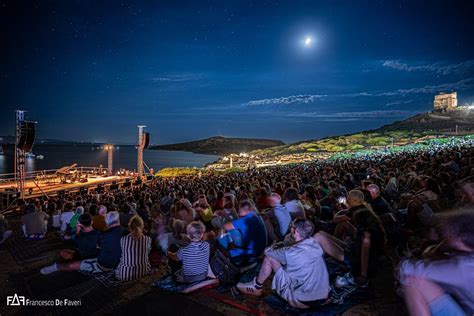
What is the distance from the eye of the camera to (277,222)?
5.16 meters

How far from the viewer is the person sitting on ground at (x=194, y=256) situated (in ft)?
13.2

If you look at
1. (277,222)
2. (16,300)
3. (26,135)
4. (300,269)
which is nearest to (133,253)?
(16,300)

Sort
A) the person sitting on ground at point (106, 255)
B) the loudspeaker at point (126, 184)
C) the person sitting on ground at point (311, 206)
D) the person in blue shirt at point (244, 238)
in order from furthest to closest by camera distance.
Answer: the loudspeaker at point (126, 184), the person sitting on ground at point (311, 206), the person sitting on ground at point (106, 255), the person in blue shirt at point (244, 238)

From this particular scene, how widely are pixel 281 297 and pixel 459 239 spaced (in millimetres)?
2227

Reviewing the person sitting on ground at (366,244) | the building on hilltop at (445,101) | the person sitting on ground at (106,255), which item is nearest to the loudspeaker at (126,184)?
the person sitting on ground at (106,255)

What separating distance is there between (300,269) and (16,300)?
160 inches

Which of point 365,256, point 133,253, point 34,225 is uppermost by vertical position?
point 365,256

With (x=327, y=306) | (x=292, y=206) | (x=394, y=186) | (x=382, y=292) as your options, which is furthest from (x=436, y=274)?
(x=394, y=186)

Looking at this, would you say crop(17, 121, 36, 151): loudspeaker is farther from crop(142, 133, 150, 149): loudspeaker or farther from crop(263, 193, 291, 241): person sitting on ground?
crop(263, 193, 291, 241): person sitting on ground

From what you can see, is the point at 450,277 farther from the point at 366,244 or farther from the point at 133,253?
the point at 133,253

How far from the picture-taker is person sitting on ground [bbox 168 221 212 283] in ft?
13.2

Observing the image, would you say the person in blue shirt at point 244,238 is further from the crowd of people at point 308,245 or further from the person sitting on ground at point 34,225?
the person sitting on ground at point 34,225

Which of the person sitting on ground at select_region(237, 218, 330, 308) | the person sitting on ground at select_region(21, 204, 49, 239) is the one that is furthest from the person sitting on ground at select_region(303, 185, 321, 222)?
the person sitting on ground at select_region(21, 204, 49, 239)

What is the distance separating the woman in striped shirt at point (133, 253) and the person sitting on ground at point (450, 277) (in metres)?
3.53
